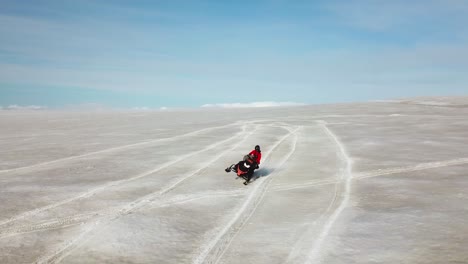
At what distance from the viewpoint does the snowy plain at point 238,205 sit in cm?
886

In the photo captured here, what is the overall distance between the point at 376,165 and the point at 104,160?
1296cm

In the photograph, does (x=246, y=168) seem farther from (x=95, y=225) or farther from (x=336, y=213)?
(x=95, y=225)

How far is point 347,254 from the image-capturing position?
8469 millimetres

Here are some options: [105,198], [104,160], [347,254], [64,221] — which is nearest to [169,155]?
[104,160]

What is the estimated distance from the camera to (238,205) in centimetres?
1228

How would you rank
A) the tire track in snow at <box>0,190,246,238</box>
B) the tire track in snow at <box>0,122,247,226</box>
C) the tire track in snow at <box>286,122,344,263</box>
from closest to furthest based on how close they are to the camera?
the tire track in snow at <box>286,122,344,263</box> < the tire track in snow at <box>0,190,246,238</box> < the tire track in snow at <box>0,122,247,226</box>

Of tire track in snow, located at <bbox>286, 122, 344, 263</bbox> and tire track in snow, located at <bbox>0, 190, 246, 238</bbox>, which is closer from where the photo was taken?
tire track in snow, located at <bbox>286, 122, 344, 263</bbox>

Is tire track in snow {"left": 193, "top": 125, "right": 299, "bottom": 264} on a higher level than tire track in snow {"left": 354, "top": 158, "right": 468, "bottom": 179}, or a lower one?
lower

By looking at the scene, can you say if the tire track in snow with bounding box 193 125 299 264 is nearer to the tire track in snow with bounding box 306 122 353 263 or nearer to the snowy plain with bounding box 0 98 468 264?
the snowy plain with bounding box 0 98 468 264

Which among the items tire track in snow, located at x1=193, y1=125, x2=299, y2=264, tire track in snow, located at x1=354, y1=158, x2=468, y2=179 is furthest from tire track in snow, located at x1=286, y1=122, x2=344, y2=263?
tire track in snow, located at x1=354, y1=158, x2=468, y2=179

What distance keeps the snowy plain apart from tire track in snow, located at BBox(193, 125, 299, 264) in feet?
0.12

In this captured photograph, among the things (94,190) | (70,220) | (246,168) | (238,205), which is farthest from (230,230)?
(94,190)

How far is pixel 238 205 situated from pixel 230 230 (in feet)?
6.96

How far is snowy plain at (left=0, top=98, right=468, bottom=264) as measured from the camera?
29.1 ft
